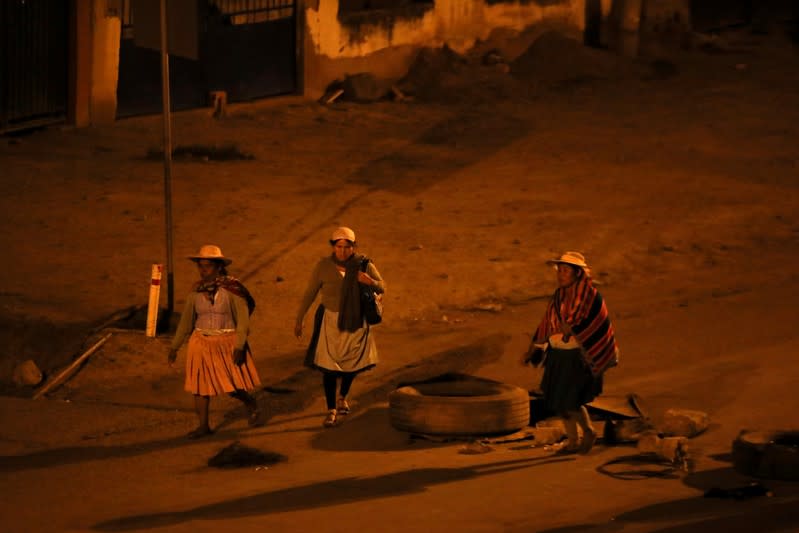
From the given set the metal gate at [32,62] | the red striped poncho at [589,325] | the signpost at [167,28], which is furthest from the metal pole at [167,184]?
the metal gate at [32,62]

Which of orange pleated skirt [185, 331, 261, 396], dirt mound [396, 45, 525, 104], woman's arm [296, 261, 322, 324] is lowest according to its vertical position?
orange pleated skirt [185, 331, 261, 396]

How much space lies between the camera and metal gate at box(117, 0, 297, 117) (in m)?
22.2

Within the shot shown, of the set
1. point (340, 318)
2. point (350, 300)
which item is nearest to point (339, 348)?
point (340, 318)

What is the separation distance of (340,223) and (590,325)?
7.33 meters

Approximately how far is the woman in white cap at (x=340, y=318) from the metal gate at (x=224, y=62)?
11183mm

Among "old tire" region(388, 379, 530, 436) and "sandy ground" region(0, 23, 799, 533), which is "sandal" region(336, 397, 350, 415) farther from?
"old tire" region(388, 379, 530, 436)

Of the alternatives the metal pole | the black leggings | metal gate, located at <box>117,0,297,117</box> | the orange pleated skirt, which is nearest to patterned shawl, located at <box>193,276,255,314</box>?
the orange pleated skirt

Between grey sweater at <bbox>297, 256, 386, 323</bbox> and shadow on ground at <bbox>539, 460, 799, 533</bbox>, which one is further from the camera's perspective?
grey sweater at <bbox>297, 256, 386, 323</bbox>

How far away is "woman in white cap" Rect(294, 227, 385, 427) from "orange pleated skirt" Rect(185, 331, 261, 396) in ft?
1.81

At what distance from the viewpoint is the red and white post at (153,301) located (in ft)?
42.9

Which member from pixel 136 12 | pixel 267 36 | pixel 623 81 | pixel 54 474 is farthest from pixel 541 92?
pixel 54 474

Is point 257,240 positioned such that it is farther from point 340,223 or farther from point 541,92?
point 541,92

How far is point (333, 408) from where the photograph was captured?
11.7 meters

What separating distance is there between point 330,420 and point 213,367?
3.33 feet
